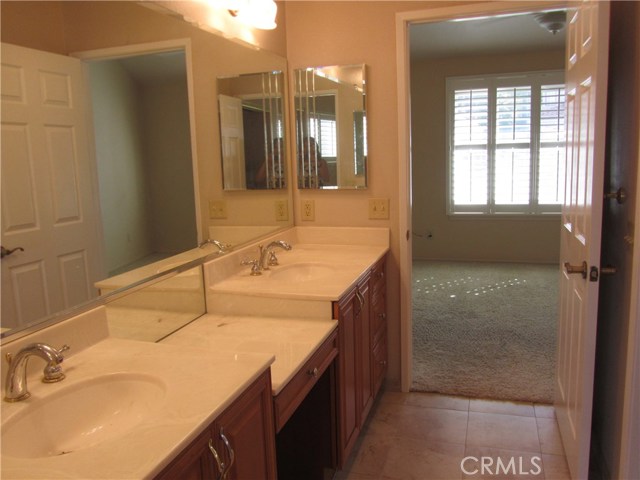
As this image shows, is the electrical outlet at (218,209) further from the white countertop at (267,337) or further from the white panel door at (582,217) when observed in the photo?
the white panel door at (582,217)

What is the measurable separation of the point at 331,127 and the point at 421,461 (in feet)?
5.64

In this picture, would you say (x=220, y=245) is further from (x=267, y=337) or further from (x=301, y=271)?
(x=267, y=337)

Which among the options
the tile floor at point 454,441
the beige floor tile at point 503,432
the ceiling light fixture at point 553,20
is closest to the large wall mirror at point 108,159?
the tile floor at point 454,441

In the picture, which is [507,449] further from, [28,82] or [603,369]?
[28,82]

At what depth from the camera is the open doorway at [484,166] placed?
16.8ft

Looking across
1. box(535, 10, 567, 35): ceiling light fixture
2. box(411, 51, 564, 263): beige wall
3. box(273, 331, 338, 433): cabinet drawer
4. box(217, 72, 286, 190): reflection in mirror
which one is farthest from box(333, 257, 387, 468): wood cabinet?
box(411, 51, 564, 263): beige wall

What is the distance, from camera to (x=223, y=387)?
3.84 ft

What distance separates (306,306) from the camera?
1.95 m

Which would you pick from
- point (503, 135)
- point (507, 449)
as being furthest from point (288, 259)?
point (503, 135)

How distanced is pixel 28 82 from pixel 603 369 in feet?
7.21

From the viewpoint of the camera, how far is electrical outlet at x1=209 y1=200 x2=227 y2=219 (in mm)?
2148

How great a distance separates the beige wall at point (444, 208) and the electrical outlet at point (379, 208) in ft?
11.8

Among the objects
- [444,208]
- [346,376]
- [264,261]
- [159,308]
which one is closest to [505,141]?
[444,208]

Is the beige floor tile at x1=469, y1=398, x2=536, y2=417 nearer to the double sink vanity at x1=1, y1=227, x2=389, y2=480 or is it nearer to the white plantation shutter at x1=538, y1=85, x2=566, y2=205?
the double sink vanity at x1=1, y1=227, x2=389, y2=480
